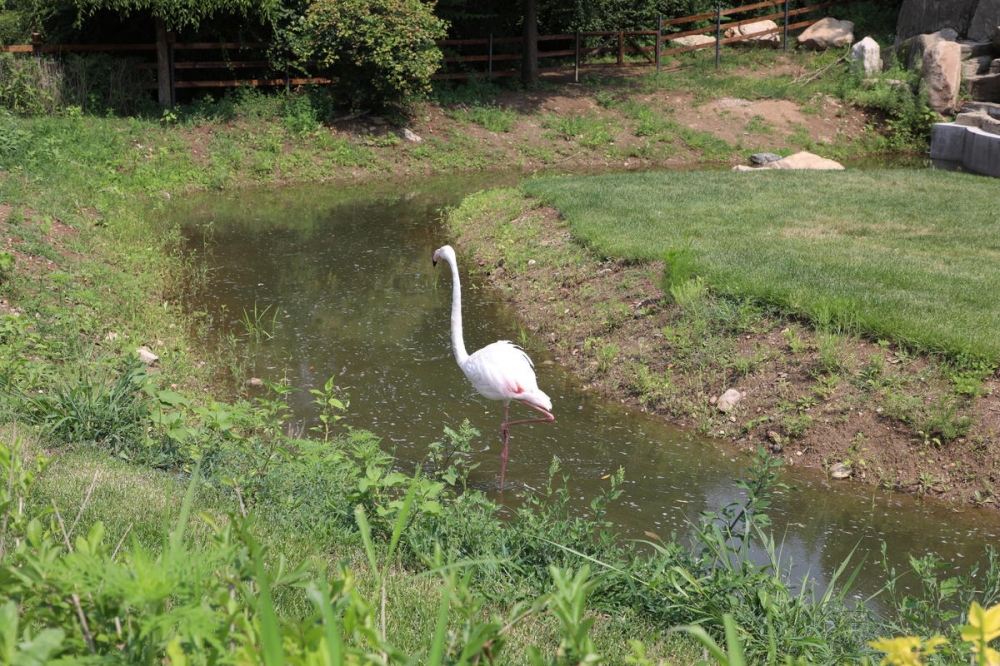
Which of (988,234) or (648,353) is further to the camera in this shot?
(988,234)

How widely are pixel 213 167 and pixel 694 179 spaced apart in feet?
34.1

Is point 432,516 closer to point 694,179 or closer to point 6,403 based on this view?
point 6,403

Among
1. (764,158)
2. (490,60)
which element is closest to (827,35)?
(764,158)

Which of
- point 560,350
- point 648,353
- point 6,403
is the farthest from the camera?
point 560,350

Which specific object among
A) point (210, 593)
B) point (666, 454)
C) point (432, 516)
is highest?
point (210, 593)

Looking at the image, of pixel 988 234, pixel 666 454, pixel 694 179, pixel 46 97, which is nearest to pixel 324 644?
pixel 666 454

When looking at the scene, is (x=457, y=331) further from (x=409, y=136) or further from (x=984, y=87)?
(x=984, y=87)

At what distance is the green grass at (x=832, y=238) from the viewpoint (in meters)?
8.77

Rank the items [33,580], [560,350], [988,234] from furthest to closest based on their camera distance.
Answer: [988,234] → [560,350] → [33,580]

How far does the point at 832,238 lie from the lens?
38.4ft

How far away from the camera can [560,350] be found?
10.2m

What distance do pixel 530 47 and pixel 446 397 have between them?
20.0 meters

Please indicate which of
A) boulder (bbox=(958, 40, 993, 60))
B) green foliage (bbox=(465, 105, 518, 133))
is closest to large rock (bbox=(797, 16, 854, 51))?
boulder (bbox=(958, 40, 993, 60))

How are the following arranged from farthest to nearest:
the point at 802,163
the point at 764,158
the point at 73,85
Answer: the point at 764,158 < the point at 73,85 < the point at 802,163
